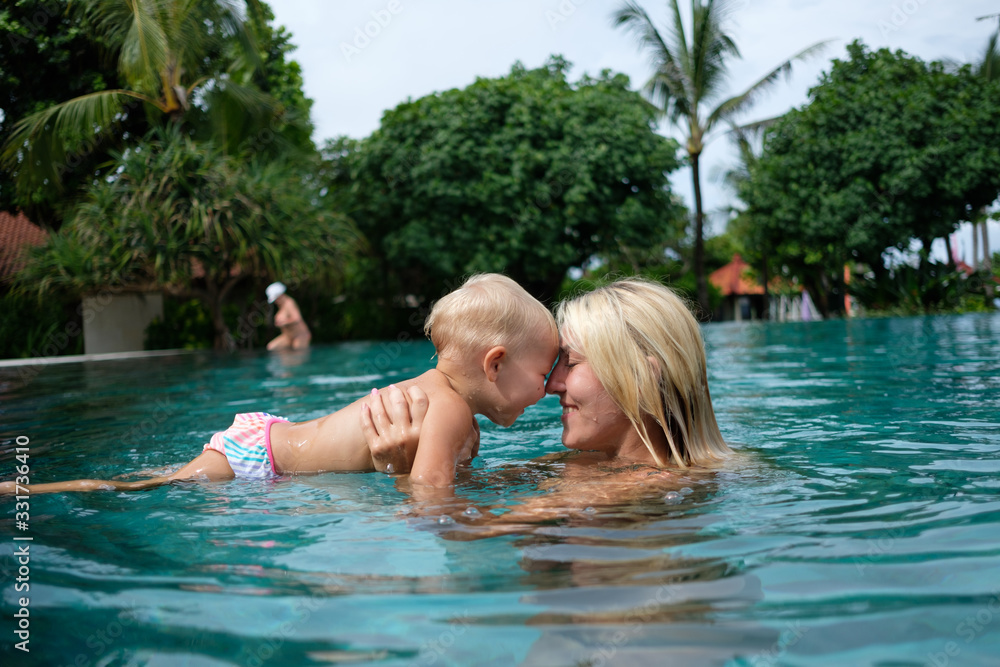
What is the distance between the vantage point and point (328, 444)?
3174 millimetres

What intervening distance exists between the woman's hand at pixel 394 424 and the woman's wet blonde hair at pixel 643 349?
2.10 feet

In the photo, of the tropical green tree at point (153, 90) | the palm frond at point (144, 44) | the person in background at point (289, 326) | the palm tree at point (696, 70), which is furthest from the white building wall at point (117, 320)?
the palm tree at point (696, 70)

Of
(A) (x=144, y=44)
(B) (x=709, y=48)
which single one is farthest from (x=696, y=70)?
(A) (x=144, y=44)

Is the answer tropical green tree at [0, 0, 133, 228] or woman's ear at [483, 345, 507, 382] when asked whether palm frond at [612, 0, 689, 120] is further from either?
woman's ear at [483, 345, 507, 382]

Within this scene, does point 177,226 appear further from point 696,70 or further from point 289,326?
point 696,70

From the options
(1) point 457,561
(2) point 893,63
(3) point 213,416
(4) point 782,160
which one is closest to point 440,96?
(4) point 782,160

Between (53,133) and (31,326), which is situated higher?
(53,133)

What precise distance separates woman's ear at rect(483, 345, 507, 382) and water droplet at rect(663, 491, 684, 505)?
2.55 feet

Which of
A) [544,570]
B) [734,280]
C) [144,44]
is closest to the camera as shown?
[544,570]

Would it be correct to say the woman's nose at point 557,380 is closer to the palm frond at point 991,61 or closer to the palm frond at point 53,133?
the palm frond at point 53,133

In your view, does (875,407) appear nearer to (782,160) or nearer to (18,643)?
(18,643)

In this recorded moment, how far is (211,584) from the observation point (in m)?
1.83

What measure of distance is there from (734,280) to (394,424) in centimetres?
4455

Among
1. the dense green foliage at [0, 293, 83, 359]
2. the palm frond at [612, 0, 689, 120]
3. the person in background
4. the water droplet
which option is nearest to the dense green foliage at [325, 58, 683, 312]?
the palm frond at [612, 0, 689, 120]
